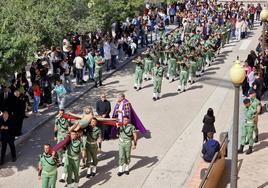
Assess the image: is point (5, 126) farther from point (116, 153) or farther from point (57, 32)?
point (57, 32)

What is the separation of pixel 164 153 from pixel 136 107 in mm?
4605

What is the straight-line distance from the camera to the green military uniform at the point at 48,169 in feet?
39.5

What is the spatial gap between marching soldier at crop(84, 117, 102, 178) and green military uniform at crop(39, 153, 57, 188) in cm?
167

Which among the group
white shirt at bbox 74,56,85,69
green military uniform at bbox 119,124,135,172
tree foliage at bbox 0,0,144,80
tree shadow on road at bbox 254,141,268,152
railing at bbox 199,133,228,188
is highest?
tree foliage at bbox 0,0,144,80

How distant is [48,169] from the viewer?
12070 millimetres

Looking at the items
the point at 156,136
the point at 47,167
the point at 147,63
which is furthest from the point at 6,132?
the point at 147,63

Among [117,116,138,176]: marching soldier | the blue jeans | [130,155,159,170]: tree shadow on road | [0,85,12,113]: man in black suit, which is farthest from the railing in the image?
the blue jeans

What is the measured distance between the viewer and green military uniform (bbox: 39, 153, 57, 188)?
1205 centimetres

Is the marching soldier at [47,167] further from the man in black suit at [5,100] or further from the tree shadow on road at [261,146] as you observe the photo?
the tree shadow on road at [261,146]

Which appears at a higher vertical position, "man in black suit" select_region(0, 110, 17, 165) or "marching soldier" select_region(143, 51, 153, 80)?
"marching soldier" select_region(143, 51, 153, 80)

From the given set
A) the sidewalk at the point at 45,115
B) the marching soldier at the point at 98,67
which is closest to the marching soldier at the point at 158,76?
the marching soldier at the point at 98,67

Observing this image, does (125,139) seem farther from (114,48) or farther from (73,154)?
(114,48)

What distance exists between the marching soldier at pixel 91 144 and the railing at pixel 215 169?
314cm

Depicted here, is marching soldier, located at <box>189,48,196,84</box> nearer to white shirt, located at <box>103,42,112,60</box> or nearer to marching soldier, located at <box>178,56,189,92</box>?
marching soldier, located at <box>178,56,189,92</box>
